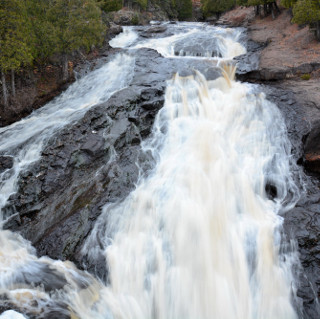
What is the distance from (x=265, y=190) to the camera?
7.47 metres

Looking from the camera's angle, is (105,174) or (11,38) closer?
(105,174)

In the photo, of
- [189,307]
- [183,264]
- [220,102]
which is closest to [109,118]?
[220,102]

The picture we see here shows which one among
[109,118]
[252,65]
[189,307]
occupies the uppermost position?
[252,65]

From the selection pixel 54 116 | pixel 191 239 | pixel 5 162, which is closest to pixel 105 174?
pixel 191 239

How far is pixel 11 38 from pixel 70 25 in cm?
342

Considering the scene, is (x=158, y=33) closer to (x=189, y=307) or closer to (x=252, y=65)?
(x=252, y=65)

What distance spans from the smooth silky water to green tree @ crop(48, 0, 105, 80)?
6.30 m

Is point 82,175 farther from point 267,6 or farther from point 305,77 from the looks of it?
point 267,6

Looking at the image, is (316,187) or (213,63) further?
(213,63)

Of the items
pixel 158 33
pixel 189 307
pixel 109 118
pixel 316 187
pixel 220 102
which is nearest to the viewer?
pixel 189 307

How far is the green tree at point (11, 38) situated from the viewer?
11.1 m

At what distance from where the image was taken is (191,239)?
6.41m

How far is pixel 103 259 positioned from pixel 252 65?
11.8 metres

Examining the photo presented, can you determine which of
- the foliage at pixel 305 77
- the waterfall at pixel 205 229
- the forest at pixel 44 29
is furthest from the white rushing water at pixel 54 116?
the foliage at pixel 305 77
